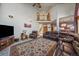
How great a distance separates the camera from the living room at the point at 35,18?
2438mm

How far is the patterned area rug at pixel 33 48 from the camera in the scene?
2.47 m

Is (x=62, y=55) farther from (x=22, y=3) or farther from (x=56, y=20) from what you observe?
(x=22, y=3)

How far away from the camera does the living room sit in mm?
2438

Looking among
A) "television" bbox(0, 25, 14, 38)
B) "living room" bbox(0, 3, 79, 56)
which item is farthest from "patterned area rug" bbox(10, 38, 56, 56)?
"television" bbox(0, 25, 14, 38)

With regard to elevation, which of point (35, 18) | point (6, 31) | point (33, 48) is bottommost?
point (33, 48)

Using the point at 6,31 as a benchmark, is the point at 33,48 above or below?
below

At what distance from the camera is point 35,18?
2.47 m

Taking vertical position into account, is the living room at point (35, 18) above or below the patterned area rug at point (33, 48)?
above

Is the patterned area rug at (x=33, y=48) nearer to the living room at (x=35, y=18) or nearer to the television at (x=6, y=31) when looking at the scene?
the living room at (x=35, y=18)

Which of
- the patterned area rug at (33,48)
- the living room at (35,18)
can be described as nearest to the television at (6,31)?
the living room at (35,18)

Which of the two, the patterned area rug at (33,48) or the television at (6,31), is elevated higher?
the television at (6,31)

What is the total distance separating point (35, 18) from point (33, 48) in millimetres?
578

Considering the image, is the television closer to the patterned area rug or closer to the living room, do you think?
the living room

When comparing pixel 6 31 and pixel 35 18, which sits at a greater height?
pixel 35 18
